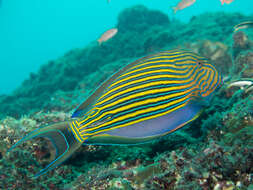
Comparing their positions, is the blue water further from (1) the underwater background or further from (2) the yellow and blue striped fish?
(2) the yellow and blue striped fish

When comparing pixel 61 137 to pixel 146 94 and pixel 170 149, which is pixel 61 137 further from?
pixel 170 149

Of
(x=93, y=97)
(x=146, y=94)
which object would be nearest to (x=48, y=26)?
(x=93, y=97)

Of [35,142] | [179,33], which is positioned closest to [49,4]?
[179,33]

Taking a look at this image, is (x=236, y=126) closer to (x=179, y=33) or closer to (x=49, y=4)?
(x=179, y=33)

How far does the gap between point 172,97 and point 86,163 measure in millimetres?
1900

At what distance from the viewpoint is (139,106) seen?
161 centimetres

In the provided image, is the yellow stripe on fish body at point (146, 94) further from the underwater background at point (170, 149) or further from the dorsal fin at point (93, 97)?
the underwater background at point (170, 149)

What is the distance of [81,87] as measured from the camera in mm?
11352

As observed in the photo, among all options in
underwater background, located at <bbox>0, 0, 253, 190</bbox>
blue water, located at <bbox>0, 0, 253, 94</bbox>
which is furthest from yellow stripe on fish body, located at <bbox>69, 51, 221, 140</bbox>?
blue water, located at <bbox>0, 0, 253, 94</bbox>

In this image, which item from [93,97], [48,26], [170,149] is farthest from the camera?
[48,26]

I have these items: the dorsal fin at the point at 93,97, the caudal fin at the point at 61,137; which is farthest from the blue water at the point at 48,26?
the caudal fin at the point at 61,137

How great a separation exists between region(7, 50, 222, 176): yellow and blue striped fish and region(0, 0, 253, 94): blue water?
11440 cm

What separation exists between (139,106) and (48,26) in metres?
171

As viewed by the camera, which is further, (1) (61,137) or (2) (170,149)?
(2) (170,149)
